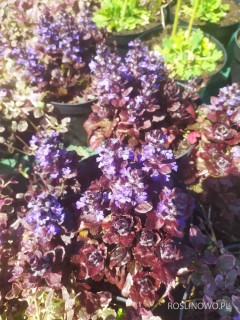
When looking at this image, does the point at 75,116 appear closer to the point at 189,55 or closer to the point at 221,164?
the point at 189,55

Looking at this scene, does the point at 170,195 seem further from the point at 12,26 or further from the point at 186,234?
the point at 12,26

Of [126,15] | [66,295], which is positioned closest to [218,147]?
[66,295]

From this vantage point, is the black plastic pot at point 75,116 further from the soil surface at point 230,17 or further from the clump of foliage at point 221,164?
the soil surface at point 230,17

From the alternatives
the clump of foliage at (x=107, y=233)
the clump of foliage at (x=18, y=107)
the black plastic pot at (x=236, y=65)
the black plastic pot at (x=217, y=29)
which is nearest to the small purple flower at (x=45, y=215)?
the clump of foliage at (x=107, y=233)

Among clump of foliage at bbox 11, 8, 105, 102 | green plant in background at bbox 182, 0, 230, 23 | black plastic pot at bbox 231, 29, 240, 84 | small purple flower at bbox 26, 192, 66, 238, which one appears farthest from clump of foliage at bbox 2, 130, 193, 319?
green plant in background at bbox 182, 0, 230, 23

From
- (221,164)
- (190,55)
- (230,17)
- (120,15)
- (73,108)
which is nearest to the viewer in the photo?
(221,164)

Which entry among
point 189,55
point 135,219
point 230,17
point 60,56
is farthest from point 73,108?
point 230,17

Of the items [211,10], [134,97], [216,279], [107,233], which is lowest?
[216,279]
